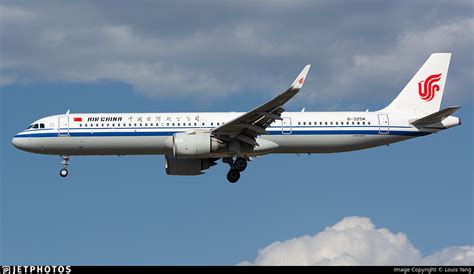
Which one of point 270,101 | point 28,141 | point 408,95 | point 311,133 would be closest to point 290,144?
point 311,133

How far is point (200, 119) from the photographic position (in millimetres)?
51812

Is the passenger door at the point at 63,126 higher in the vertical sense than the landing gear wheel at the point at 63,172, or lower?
higher

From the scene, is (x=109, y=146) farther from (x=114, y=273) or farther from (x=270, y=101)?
(x=114, y=273)

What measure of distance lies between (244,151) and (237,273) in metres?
20.9

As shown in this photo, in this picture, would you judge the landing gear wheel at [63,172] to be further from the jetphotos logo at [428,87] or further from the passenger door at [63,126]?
the jetphotos logo at [428,87]

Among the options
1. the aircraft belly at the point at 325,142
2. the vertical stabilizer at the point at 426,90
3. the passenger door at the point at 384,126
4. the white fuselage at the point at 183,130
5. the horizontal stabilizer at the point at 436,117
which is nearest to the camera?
the horizontal stabilizer at the point at 436,117

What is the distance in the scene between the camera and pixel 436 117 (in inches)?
2014

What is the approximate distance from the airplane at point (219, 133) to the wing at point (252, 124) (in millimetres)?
60

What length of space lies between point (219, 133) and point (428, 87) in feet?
44.2

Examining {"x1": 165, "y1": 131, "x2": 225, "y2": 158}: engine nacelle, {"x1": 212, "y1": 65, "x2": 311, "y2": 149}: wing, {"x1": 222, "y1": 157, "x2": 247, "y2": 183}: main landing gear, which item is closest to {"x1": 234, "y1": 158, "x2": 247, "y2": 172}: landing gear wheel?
{"x1": 222, "y1": 157, "x2": 247, "y2": 183}: main landing gear

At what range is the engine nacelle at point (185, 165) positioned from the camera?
52.5 meters

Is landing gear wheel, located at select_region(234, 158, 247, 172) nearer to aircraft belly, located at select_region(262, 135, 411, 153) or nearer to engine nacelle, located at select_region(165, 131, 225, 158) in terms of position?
aircraft belly, located at select_region(262, 135, 411, 153)

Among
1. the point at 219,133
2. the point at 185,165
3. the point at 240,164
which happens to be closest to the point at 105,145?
the point at 185,165

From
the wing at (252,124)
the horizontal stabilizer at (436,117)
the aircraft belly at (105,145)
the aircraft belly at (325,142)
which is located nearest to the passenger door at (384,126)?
the aircraft belly at (325,142)
